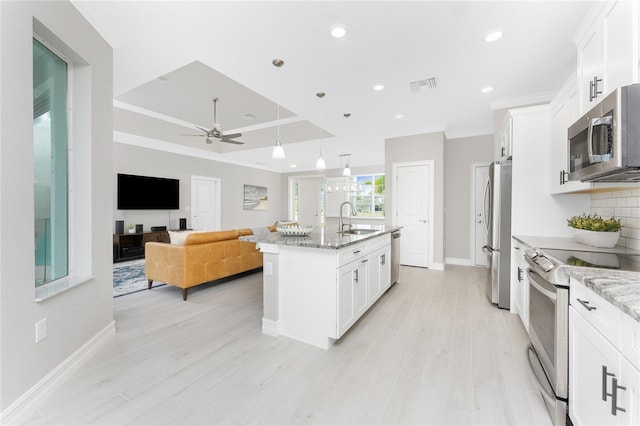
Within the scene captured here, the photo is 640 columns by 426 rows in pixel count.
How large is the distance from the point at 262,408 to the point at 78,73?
2.86 metres

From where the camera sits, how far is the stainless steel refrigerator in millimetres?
3010

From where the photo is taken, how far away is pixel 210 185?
305 inches

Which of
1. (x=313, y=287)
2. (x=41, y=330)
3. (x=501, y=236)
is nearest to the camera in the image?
(x=41, y=330)

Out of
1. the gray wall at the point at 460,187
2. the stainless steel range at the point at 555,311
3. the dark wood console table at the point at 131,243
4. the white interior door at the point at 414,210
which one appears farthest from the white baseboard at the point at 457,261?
the dark wood console table at the point at 131,243

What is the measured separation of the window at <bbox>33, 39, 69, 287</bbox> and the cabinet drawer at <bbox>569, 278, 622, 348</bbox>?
309 cm

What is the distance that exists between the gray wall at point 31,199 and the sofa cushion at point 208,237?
1031 millimetres

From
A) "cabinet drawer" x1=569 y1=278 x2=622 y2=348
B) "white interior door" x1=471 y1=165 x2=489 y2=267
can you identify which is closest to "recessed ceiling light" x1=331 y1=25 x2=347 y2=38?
"cabinet drawer" x1=569 y1=278 x2=622 y2=348

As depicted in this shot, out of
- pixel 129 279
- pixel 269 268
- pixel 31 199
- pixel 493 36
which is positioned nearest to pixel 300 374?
pixel 269 268

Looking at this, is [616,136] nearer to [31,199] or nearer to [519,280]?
[519,280]

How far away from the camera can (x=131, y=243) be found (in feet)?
18.6

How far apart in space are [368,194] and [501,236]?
20.9 feet

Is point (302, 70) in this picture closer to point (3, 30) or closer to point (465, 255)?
point (3, 30)

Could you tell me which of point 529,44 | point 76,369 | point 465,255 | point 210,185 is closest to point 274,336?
point 76,369

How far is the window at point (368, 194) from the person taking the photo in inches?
360
